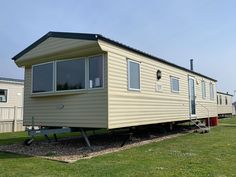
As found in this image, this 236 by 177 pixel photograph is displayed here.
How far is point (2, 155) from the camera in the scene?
7.30m

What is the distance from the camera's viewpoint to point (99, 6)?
11.8 meters

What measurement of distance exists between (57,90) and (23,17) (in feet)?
23.5

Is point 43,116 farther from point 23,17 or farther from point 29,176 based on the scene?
point 23,17

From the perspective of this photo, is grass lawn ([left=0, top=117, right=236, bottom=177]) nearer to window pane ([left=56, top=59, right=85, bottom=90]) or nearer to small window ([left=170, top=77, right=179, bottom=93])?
window pane ([left=56, top=59, right=85, bottom=90])

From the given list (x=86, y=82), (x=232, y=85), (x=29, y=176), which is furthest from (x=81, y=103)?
(x=232, y=85)

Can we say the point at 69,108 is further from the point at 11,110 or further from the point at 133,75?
the point at 11,110

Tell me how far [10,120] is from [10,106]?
7.71 feet

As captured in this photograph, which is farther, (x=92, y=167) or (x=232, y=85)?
(x=232, y=85)

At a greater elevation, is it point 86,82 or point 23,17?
point 23,17

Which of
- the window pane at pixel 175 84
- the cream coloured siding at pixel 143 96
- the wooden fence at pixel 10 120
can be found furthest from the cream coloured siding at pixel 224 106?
the wooden fence at pixel 10 120

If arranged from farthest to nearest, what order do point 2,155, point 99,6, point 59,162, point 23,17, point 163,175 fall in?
point 23,17 → point 99,6 → point 2,155 → point 59,162 → point 163,175

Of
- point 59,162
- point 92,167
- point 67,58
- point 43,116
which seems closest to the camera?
point 92,167

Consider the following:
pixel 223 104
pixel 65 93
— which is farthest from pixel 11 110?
pixel 223 104

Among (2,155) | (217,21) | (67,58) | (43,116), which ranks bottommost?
(2,155)
